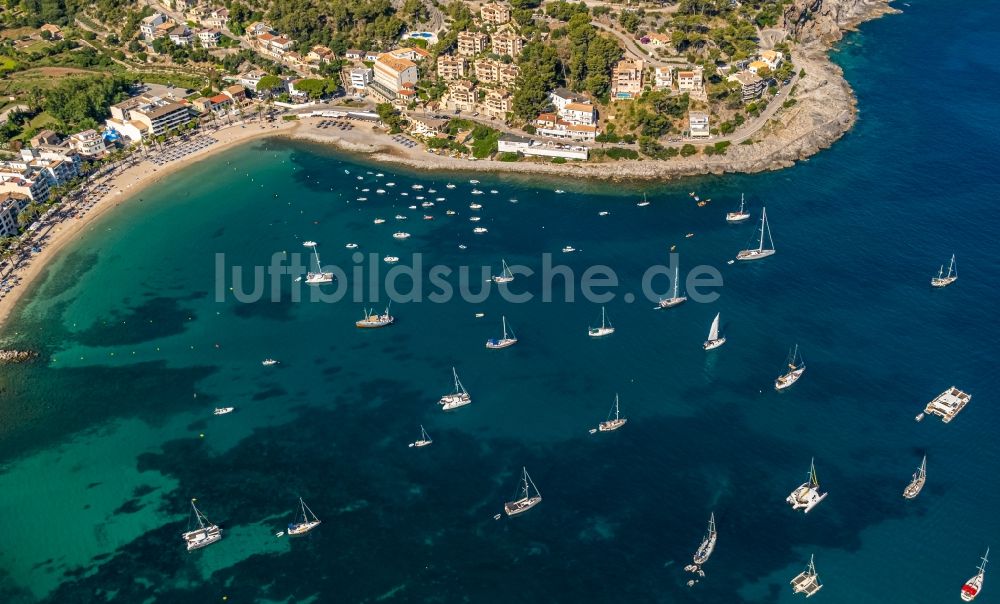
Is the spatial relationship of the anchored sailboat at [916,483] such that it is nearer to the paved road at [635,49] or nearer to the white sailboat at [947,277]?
the white sailboat at [947,277]

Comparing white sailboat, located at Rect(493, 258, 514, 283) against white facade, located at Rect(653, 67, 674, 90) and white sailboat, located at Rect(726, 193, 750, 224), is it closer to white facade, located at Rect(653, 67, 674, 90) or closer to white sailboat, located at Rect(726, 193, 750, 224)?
white sailboat, located at Rect(726, 193, 750, 224)

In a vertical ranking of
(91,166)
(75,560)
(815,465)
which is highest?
(91,166)

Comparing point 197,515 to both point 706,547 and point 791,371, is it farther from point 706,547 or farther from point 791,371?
point 791,371

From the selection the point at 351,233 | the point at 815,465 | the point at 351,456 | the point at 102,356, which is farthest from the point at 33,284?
the point at 815,465

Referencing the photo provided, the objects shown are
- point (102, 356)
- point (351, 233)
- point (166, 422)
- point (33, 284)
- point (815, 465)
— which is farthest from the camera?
point (351, 233)

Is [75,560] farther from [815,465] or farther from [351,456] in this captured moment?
[815,465]

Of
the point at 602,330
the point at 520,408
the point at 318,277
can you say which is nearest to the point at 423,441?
the point at 520,408
